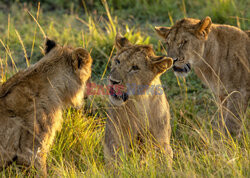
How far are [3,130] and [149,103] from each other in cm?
121

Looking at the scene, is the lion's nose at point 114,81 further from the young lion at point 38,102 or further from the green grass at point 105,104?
the green grass at point 105,104

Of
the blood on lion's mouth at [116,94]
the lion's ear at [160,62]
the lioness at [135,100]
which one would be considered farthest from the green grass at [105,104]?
the lion's ear at [160,62]

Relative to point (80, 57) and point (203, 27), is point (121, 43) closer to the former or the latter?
point (80, 57)

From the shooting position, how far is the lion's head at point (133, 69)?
3.35 meters

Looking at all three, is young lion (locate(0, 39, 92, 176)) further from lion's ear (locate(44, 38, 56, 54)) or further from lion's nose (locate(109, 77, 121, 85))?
lion's nose (locate(109, 77, 121, 85))

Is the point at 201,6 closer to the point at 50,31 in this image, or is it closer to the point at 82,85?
the point at 50,31

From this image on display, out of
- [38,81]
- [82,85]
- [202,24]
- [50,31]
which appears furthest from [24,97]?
[50,31]

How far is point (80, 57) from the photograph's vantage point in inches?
141

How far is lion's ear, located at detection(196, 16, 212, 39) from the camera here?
4543 millimetres

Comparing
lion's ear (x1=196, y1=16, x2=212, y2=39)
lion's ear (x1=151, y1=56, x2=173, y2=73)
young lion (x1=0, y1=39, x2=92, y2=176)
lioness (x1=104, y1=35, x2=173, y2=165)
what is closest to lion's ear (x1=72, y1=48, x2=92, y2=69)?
young lion (x1=0, y1=39, x2=92, y2=176)

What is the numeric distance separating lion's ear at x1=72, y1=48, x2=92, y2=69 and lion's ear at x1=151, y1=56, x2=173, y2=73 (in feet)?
1.96

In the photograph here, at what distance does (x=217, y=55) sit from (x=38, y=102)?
2.29m

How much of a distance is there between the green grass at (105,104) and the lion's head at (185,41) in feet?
1.26

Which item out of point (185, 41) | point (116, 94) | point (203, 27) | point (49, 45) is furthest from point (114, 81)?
point (203, 27)
